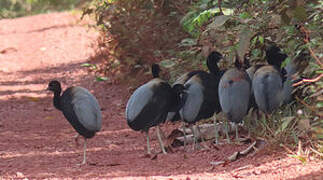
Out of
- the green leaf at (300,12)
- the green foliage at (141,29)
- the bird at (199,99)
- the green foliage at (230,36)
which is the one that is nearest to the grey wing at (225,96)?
Result: the bird at (199,99)

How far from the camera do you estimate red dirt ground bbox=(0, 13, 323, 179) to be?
5.62 metres

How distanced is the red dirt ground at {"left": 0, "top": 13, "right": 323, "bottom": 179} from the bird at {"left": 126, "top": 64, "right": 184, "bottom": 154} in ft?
1.20

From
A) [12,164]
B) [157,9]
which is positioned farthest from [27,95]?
[12,164]

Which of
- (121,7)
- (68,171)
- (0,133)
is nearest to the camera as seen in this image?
(68,171)

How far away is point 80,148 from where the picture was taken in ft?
24.7

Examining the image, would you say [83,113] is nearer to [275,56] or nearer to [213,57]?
[213,57]

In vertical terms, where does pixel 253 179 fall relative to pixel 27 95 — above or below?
below

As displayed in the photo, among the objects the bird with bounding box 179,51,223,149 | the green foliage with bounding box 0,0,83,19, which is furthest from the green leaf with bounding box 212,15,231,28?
the green foliage with bounding box 0,0,83,19

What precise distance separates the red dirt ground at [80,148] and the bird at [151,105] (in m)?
0.36

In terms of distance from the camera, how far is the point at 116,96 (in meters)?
10.8

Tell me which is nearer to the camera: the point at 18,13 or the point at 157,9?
the point at 157,9

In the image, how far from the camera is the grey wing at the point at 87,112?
21.6 feet

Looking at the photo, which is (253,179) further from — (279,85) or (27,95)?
(27,95)

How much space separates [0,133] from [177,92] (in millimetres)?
2952
